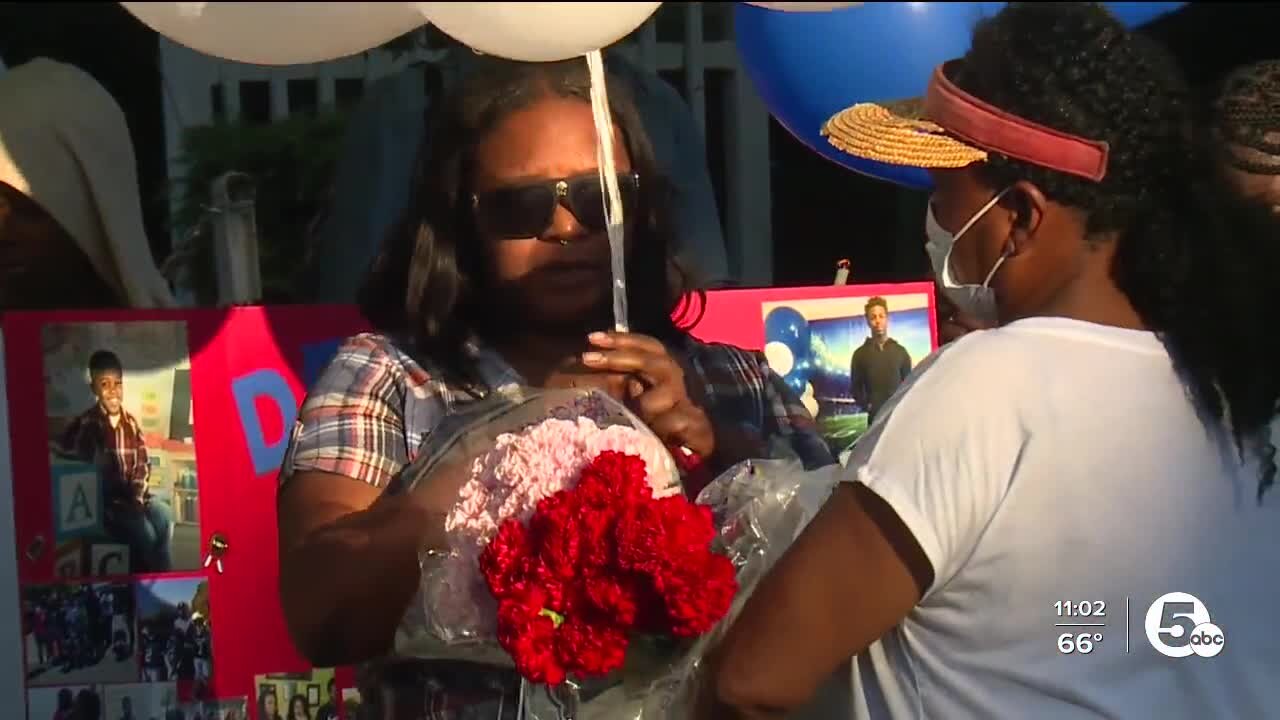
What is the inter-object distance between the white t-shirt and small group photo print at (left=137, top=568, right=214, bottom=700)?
1354mm

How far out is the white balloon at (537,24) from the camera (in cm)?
153

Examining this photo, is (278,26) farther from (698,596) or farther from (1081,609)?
(1081,609)

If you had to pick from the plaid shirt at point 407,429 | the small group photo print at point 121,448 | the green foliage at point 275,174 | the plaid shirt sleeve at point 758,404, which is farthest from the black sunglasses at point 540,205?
the green foliage at point 275,174

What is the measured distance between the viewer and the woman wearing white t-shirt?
152 cm

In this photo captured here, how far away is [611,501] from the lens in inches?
62.4

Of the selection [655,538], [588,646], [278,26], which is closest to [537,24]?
[278,26]

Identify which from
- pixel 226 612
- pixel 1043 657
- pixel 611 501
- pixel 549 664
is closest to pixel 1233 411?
pixel 1043 657

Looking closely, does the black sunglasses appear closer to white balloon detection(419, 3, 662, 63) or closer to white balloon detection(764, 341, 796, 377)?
white balloon detection(419, 3, 662, 63)

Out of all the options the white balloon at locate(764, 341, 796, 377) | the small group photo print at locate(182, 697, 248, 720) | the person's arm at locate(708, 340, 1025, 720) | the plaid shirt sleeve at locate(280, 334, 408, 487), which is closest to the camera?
the person's arm at locate(708, 340, 1025, 720)

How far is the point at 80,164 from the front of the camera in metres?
2.51

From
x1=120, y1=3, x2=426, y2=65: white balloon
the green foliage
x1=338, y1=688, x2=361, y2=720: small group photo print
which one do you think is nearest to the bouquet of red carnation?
x1=120, y1=3, x2=426, y2=65: white balloon

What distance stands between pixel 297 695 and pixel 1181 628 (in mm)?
1586

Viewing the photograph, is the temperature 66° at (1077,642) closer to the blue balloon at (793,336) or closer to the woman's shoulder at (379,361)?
the woman's shoulder at (379,361)

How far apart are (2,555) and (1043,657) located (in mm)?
1661
